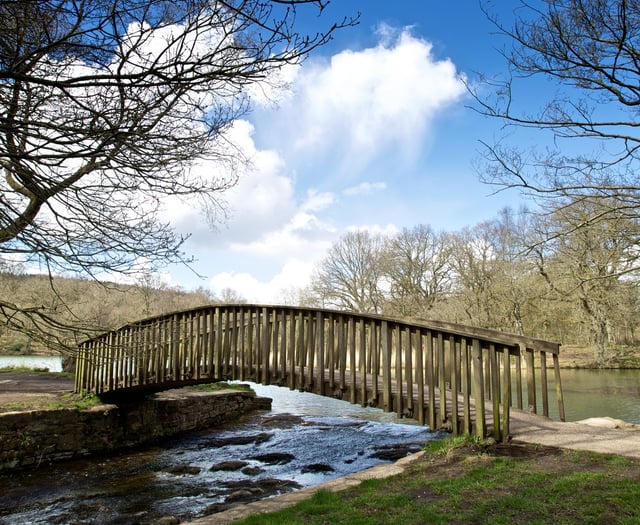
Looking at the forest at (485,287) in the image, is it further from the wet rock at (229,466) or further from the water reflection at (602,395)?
the wet rock at (229,466)

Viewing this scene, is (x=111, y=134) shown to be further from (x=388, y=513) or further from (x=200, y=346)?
(x=200, y=346)

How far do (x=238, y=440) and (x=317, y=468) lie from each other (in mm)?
3329

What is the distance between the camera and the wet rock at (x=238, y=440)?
11008 millimetres

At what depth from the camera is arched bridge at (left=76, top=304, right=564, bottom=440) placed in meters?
5.60

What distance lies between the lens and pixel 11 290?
6.25 metres

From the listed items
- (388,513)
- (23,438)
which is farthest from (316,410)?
(388,513)

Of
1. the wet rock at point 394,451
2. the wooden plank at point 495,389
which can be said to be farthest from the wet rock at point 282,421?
the wooden plank at point 495,389

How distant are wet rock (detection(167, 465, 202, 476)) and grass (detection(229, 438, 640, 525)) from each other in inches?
193

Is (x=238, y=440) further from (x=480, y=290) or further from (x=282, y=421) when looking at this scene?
(x=480, y=290)

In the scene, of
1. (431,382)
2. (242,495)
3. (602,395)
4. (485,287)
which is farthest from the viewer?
(485,287)

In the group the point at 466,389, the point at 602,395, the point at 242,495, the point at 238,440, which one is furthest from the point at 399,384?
the point at 602,395

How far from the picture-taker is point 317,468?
858 cm

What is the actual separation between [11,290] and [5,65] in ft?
12.2

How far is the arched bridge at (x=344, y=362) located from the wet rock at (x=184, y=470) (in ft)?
5.32
